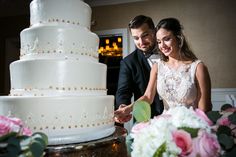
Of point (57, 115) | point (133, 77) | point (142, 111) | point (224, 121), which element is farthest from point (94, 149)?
point (133, 77)

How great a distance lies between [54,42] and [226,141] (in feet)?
2.87

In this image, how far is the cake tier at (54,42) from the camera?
44.8 inches

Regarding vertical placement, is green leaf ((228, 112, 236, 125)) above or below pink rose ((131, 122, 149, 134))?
above

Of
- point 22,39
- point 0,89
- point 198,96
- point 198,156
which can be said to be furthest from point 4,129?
point 0,89

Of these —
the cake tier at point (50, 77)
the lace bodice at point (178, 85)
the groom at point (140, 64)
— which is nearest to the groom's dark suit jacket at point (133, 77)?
the groom at point (140, 64)

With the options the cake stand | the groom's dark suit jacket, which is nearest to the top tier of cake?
the cake stand

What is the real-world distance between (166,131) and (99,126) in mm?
700

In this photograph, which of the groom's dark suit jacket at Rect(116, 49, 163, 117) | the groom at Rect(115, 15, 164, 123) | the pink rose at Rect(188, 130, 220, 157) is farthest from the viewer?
the groom's dark suit jacket at Rect(116, 49, 163, 117)

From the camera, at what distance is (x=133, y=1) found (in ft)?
13.9

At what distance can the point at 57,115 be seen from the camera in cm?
103

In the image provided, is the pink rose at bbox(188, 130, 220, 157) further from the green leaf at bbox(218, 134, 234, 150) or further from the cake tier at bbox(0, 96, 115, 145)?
the cake tier at bbox(0, 96, 115, 145)

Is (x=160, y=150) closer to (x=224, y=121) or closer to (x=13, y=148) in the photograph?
(x=224, y=121)

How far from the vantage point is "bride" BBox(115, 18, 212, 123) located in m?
1.59

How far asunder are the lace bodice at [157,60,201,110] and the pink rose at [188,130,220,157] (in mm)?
1185
